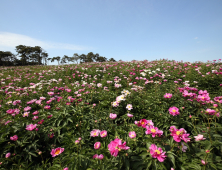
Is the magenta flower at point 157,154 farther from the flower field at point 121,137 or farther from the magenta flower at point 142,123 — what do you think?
the magenta flower at point 142,123

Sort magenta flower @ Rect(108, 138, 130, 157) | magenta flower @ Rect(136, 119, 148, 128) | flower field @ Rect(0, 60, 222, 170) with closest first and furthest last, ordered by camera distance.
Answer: magenta flower @ Rect(108, 138, 130, 157)
flower field @ Rect(0, 60, 222, 170)
magenta flower @ Rect(136, 119, 148, 128)

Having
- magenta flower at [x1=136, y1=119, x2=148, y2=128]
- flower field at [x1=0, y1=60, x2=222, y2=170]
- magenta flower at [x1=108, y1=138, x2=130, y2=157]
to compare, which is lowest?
flower field at [x1=0, y1=60, x2=222, y2=170]

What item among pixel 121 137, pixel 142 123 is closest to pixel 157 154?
pixel 142 123

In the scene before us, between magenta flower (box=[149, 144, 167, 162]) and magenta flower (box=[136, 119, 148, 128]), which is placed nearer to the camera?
magenta flower (box=[149, 144, 167, 162])

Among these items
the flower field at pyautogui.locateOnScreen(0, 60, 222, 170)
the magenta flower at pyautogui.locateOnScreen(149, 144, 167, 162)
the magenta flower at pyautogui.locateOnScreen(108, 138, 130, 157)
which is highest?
the magenta flower at pyautogui.locateOnScreen(108, 138, 130, 157)

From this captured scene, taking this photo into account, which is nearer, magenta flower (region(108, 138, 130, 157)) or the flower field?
magenta flower (region(108, 138, 130, 157))

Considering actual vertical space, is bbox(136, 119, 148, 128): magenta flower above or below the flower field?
above

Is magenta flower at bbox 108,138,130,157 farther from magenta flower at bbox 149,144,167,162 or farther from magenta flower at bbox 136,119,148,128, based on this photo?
magenta flower at bbox 136,119,148,128

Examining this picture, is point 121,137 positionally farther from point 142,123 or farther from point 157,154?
point 157,154

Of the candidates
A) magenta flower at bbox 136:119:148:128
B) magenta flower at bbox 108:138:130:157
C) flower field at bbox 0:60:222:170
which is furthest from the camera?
magenta flower at bbox 136:119:148:128

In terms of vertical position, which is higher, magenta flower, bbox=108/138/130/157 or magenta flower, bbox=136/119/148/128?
magenta flower, bbox=136/119/148/128

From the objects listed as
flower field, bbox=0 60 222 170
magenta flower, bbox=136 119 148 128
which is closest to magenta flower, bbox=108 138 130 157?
flower field, bbox=0 60 222 170

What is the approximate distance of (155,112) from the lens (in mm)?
2553

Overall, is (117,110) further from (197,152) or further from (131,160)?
(197,152)
